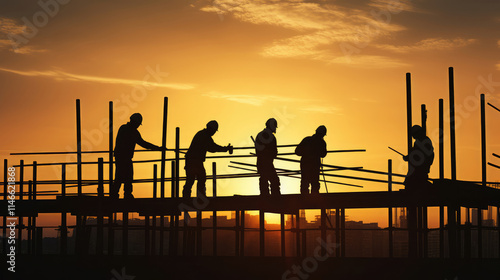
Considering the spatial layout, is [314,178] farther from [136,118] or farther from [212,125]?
[136,118]

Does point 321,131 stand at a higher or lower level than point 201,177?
higher

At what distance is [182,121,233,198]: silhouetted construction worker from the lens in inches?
614

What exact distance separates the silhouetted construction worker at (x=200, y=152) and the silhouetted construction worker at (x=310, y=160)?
5.22 ft

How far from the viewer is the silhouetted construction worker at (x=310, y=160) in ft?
51.1

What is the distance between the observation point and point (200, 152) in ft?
51.3

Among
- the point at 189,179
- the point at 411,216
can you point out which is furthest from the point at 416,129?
the point at 189,179

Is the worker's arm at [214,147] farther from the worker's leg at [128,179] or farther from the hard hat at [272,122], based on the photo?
the worker's leg at [128,179]

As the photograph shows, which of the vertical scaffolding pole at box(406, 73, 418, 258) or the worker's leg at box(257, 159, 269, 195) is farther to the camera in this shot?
the worker's leg at box(257, 159, 269, 195)

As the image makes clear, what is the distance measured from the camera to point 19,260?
51.3 feet

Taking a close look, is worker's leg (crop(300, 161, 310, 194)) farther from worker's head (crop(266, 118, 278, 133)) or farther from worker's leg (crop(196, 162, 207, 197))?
worker's leg (crop(196, 162, 207, 197))

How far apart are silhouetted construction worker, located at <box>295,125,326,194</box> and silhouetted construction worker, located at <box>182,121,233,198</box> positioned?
5.22ft

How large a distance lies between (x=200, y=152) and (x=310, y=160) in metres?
2.41

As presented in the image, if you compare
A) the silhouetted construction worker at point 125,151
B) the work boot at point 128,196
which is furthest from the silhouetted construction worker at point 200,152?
the silhouetted construction worker at point 125,151

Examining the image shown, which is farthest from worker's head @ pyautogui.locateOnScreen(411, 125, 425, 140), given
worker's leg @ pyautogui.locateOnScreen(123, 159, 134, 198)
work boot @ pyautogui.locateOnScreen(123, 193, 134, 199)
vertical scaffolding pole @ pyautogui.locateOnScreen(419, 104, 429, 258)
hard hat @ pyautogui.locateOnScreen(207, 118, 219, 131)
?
work boot @ pyautogui.locateOnScreen(123, 193, 134, 199)
